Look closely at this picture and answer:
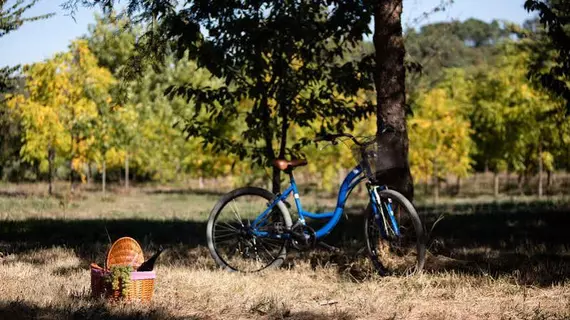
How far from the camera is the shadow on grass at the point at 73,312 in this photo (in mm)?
4613

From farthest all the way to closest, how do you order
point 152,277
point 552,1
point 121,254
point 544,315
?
1. point 552,1
2. point 121,254
3. point 152,277
4. point 544,315

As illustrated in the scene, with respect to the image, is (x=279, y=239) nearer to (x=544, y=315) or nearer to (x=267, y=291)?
(x=267, y=291)

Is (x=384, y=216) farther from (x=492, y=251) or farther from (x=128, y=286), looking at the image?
(x=128, y=286)

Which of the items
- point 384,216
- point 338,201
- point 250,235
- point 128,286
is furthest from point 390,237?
point 128,286

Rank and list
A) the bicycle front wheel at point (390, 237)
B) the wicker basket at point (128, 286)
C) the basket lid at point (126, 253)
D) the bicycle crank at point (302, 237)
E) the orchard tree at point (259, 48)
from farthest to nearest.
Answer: the orchard tree at point (259, 48), the bicycle crank at point (302, 237), the bicycle front wheel at point (390, 237), the basket lid at point (126, 253), the wicker basket at point (128, 286)

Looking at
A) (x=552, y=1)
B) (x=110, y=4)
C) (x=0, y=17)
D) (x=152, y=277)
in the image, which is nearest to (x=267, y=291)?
(x=152, y=277)

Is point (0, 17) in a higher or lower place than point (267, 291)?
higher

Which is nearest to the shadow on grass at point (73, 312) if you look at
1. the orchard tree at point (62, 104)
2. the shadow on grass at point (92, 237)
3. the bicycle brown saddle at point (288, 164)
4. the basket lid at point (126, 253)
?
the basket lid at point (126, 253)

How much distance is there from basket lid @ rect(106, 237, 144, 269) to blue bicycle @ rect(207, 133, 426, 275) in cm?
144

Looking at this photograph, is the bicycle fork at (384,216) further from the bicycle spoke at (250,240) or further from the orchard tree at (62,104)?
the orchard tree at (62,104)

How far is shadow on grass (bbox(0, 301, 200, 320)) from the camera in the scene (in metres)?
4.61

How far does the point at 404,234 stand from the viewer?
6555 mm

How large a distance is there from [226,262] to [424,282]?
2.17m

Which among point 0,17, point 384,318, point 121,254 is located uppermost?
point 0,17
